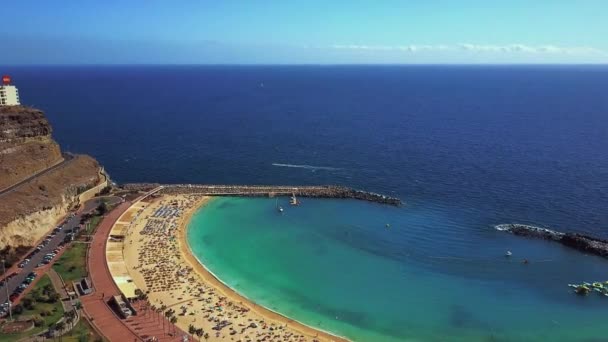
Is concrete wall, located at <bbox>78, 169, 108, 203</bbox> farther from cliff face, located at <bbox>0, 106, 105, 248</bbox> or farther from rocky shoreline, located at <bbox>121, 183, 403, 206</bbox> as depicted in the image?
rocky shoreline, located at <bbox>121, 183, 403, 206</bbox>

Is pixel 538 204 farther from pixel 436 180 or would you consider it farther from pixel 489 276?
pixel 489 276

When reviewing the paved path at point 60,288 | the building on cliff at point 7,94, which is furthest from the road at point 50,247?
the building on cliff at point 7,94

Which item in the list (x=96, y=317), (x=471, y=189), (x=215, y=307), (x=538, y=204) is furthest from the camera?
(x=471, y=189)

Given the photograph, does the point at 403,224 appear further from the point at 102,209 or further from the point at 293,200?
the point at 102,209

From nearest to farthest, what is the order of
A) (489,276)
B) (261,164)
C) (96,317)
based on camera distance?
(96,317) < (489,276) < (261,164)

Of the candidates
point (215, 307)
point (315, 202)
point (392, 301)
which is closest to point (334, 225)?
point (315, 202)

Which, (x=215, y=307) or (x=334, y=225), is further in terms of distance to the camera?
(x=334, y=225)
